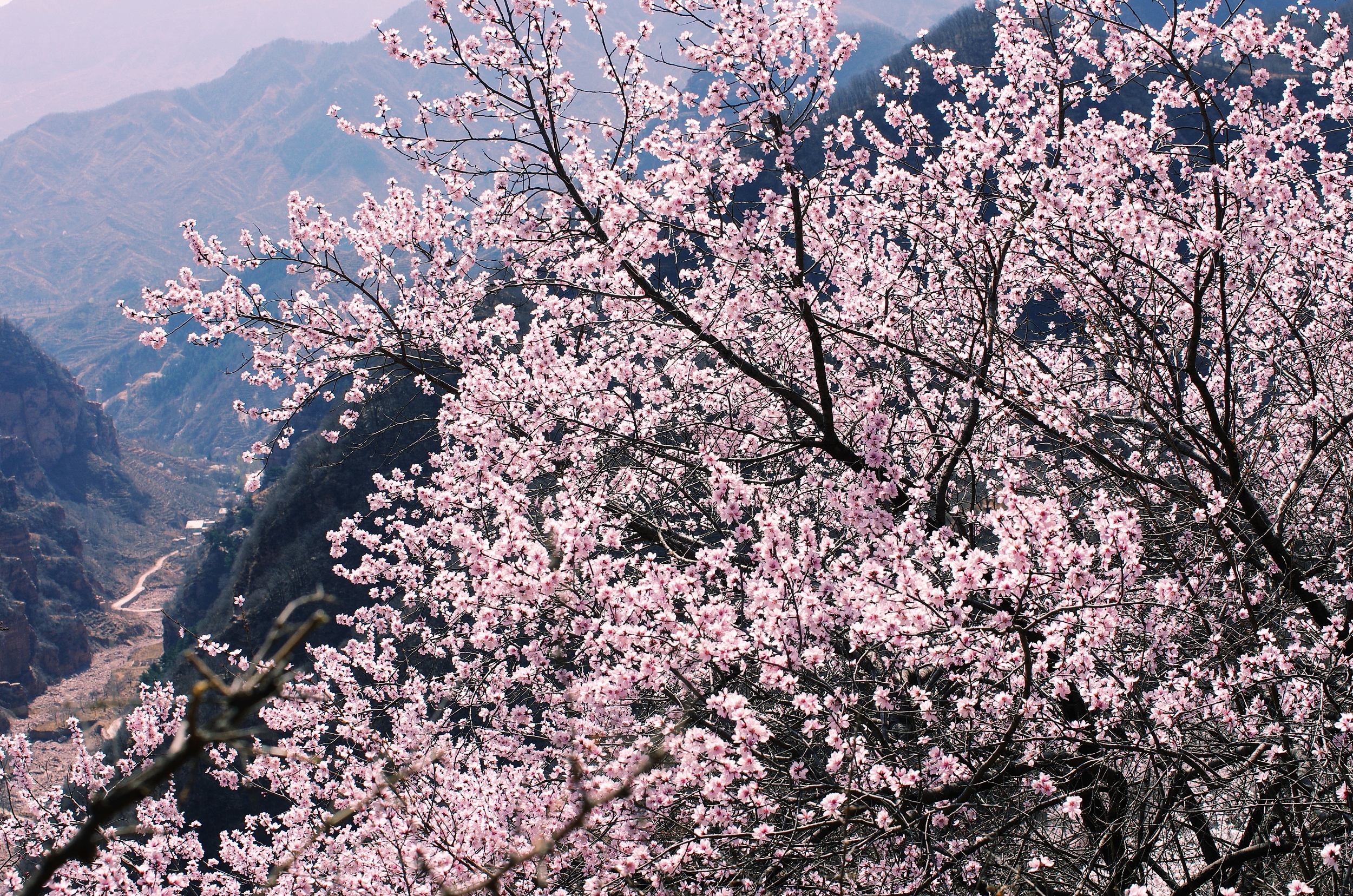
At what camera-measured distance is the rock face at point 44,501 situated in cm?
9719

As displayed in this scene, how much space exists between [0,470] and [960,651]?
168 metres

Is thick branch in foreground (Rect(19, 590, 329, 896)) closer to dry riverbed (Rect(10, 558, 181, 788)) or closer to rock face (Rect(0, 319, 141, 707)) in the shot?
dry riverbed (Rect(10, 558, 181, 788))

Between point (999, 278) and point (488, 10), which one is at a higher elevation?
point (999, 278)

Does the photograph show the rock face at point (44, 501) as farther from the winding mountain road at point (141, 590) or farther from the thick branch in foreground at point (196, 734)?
the thick branch in foreground at point (196, 734)

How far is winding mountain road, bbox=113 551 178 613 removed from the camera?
397ft

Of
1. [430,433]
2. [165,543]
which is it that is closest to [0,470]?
[165,543]

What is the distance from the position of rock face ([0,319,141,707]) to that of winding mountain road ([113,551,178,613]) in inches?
177

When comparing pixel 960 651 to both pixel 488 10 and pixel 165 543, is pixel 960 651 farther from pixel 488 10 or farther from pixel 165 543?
pixel 165 543

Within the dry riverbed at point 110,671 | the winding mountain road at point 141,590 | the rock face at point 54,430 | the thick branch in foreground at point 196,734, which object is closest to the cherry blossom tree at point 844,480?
the thick branch in foreground at point 196,734

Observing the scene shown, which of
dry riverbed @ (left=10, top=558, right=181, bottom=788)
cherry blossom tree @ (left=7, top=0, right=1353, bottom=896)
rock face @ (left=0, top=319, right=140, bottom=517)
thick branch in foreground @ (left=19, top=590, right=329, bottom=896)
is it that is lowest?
dry riverbed @ (left=10, top=558, right=181, bottom=788)

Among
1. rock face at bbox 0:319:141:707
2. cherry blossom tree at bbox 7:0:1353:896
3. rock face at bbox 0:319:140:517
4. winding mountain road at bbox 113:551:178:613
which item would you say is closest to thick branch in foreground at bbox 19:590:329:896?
cherry blossom tree at bbox 7:0:1353:896

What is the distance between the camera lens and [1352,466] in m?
6.66

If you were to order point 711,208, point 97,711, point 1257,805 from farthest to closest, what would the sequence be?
point 711,208 → point 1257,805 → point 97,711

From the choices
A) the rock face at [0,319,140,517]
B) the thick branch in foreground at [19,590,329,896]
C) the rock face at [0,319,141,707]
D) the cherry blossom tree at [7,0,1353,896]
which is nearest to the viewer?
the thick branch in foreground at [19,590,329,896]
